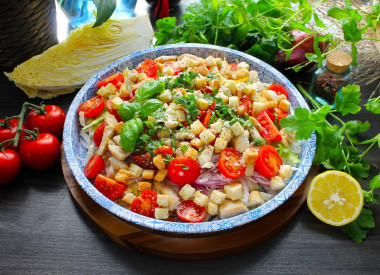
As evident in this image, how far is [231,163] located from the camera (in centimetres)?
260

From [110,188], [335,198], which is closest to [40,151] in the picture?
[110,188]

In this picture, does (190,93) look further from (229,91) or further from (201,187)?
(201,187)

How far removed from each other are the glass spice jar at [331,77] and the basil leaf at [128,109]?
5.51 ft

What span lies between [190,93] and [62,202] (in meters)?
1.28

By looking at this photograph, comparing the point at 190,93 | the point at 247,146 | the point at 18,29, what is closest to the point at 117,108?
the point at 190,93

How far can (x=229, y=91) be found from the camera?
9.73 ft

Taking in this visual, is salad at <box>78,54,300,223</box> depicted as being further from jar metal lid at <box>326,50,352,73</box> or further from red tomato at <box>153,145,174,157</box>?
jar metal lid at <box>326,50,352,73</box>

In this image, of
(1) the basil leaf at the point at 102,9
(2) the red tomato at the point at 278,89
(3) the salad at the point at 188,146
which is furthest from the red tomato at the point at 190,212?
(1) the basil leaf at the point at 102,9

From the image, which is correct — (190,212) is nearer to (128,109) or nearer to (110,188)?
(110,188)

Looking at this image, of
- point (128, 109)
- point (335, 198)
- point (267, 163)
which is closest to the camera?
point (335, 198)

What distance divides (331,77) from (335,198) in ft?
4.04

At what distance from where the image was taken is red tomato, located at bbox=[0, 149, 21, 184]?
273 cm

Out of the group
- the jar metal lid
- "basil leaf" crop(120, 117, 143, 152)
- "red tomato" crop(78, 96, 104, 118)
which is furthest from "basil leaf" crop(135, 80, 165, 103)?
the jar metal lid

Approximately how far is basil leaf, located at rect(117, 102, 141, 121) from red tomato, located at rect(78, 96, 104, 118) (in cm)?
36
